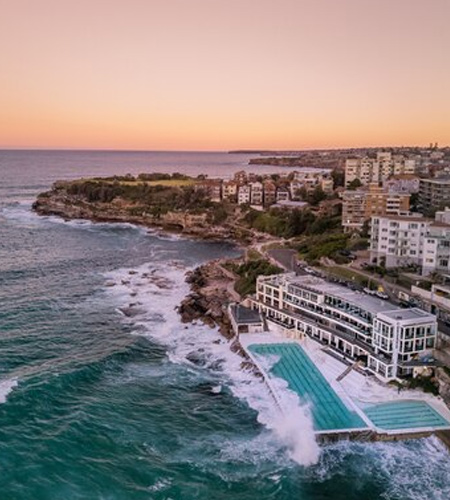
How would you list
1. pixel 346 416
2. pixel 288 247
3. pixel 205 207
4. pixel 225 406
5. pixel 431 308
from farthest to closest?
pixel 205 207 < pixel 288 247 < pixel 431 308 < pixel 225 406 < pixel 346 416

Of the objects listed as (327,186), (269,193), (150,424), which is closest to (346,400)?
(150,424)

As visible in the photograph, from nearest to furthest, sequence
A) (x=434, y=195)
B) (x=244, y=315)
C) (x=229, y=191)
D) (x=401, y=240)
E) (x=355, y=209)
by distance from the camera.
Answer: (x=244, y=315), (x=401, y=240), (x=434, y=195), (x=355, y=209), (x=229, y=191)

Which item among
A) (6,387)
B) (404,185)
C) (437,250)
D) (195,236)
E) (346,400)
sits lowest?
(6,387)

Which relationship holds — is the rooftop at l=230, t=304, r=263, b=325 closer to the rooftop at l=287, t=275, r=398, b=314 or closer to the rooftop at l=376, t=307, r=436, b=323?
the rooftop at l=287, t=275, r=398, b=314

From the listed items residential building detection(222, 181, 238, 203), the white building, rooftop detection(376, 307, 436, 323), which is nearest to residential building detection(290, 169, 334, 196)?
residential building detection(222, 181, 238, 203)

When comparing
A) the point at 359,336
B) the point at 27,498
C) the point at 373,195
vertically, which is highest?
the point at 373,195

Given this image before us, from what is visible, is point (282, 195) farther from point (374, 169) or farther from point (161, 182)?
point (161, 182)

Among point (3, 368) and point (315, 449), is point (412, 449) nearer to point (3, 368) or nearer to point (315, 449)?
point (315, 449)

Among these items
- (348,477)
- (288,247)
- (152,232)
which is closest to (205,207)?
(152,232)
